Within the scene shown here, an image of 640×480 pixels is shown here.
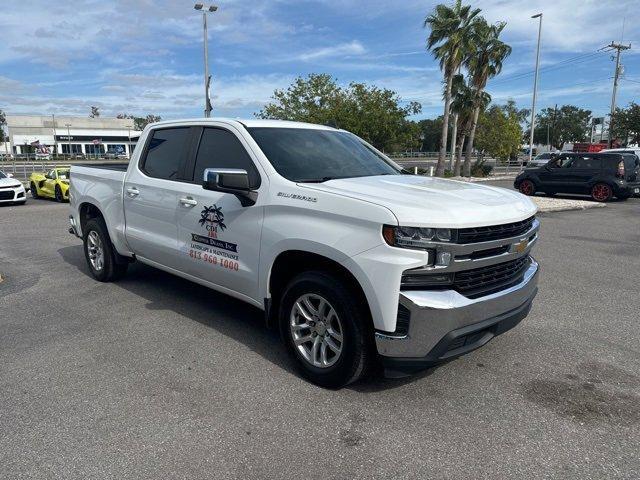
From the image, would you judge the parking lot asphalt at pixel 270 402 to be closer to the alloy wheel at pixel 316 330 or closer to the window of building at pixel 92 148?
the alloy wheel at pixel 316 330

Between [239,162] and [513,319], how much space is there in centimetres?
247

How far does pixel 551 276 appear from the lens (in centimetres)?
691

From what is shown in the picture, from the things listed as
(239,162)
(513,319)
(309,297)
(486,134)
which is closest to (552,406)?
(513,319)

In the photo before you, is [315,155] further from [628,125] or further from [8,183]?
[628,125]

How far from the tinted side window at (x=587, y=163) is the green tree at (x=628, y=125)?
37632mm

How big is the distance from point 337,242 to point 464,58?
3231 cm

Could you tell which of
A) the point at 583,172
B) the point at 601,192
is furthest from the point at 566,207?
the point at 583,172

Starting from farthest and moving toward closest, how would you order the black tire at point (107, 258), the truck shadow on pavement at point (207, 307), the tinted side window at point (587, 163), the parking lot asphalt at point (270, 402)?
the tinted side window at point (587, 163) → the black tire at point (107, 258) → the truck shadow on pavement at point (207, 307) → the parking lot asphalt at point (270, 402)

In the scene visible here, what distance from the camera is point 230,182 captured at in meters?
3.71

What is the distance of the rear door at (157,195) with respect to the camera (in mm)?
4836

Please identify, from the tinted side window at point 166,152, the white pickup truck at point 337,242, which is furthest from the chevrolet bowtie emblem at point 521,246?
the tinted side window at point 166,152

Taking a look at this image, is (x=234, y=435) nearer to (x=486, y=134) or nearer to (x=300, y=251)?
(x=300, y=251)

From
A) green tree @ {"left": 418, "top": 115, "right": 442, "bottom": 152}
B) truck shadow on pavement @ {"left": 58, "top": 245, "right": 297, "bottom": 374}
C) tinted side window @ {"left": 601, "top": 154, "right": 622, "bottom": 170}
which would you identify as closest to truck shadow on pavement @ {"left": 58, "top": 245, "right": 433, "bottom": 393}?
truck shadow on pavement @ {"left": 58, "top": 245, "right": 297, "bottom": 374}

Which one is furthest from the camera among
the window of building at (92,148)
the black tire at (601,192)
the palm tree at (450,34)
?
the window of building at (92,148)
